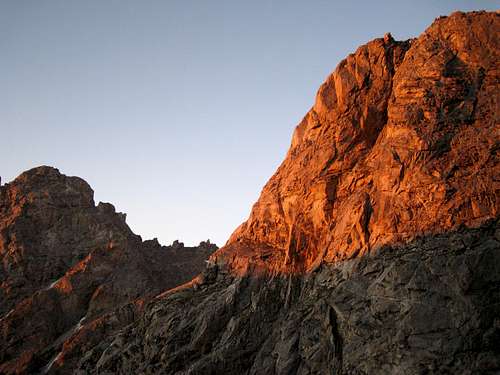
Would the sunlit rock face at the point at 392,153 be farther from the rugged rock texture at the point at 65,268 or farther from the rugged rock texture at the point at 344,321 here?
the rugged rock texture at the point at 65,268

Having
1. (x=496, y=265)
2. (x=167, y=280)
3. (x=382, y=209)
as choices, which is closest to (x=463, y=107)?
(x=382, y=209)

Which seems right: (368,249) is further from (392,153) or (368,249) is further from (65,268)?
(65,268)

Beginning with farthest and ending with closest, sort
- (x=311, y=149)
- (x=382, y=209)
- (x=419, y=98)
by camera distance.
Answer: (x=311, y=149)
(x=419, y=98)
(x=382, y=209)

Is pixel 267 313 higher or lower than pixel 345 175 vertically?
lower

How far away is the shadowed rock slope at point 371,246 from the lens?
77.9 feet

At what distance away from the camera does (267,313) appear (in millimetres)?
33531

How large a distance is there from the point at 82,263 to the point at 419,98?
43.6m

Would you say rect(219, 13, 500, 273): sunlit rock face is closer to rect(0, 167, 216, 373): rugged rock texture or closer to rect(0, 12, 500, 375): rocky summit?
rect(0, 12, 500, 375): rocky summit

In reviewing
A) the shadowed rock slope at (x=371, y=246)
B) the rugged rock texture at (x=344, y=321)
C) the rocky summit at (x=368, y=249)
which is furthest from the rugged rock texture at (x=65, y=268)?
the rugged rock texture at (x=344, y=321)

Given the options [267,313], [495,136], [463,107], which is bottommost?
[267,313]

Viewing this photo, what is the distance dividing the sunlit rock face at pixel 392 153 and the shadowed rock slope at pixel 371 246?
0.29 ft

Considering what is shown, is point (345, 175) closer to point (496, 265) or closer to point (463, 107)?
point (463, 107)

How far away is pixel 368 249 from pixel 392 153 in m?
6.34

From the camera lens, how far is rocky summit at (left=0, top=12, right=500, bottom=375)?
78.1 ft
